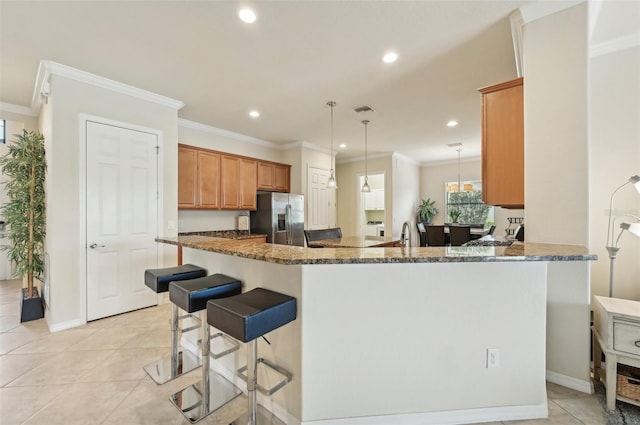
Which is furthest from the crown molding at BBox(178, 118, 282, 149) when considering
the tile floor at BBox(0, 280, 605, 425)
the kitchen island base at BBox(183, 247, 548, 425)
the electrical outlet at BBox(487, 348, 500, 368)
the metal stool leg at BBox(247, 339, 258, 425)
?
the electrical outlet at BBox(487, 348, 500, 368)

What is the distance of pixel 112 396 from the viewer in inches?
74.9

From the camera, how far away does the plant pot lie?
3.10 meters

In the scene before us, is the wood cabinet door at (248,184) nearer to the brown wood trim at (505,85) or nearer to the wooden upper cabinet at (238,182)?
the wooden upper cabinet at (238,182)

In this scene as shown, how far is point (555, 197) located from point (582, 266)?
49cm

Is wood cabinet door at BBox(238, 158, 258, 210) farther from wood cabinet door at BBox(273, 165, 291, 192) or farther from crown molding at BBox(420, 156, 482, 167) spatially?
crown molding at BBox(420, 156, 482, 167)

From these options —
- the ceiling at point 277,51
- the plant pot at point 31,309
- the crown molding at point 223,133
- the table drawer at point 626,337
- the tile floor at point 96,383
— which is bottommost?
the tile floor at point 96,383

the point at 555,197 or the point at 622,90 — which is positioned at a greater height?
the point at 622,90

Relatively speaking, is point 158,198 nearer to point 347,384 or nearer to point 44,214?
point 44,214

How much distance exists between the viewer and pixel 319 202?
6406mm

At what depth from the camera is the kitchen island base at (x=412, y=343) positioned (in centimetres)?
158

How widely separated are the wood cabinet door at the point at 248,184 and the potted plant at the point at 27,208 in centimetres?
260

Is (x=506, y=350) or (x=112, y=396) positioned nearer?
(x=506, y=350)

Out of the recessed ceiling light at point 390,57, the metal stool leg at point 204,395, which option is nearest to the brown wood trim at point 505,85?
the recessed ceiling light at point 390,57

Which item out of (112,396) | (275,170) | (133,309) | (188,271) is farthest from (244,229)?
(112,396)
